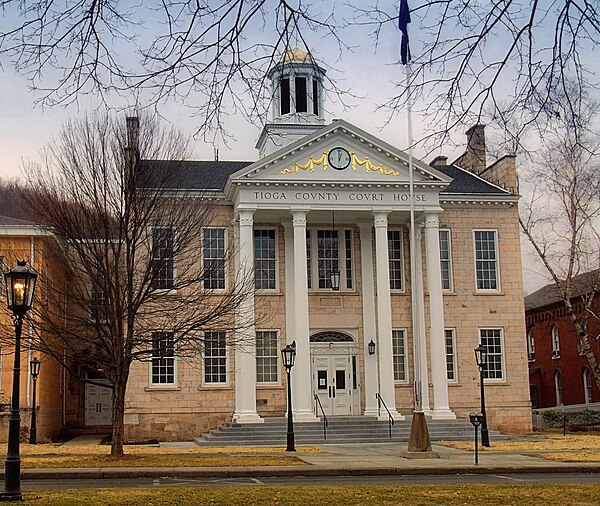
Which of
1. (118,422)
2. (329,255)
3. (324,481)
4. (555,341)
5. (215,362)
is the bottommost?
(324,481)

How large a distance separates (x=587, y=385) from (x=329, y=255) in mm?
24243

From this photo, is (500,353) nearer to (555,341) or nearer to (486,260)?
(486,260)

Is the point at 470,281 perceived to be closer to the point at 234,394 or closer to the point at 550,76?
the point at 234,394

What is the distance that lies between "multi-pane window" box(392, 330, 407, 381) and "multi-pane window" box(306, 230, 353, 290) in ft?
9.85

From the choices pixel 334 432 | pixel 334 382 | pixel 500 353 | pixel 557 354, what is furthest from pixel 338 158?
pixel 557 354

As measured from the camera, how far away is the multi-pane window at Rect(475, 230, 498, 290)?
134ft

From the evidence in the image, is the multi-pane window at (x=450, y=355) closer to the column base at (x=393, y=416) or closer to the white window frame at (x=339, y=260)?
the column base at (x=393, y=416)

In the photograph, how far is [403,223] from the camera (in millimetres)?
40344

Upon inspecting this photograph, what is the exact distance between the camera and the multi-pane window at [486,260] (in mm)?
40719

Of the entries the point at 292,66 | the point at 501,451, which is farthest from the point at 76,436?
the point at 292,66

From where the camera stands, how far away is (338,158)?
123 ft

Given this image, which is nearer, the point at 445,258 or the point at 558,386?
the point at 445,258

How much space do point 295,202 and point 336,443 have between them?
9853 mm

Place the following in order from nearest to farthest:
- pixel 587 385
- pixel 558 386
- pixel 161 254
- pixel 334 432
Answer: pixel 161 254, pixel 334 432, pixel 587 385, pixel 558 386
